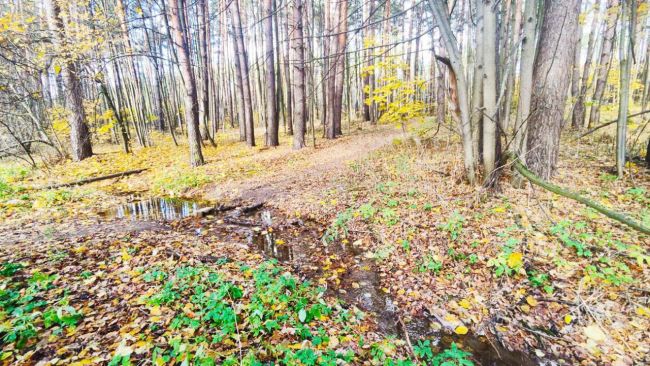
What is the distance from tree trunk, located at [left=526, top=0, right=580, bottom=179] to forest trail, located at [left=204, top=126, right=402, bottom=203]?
491cm

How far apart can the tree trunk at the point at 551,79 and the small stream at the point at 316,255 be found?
3.81 m

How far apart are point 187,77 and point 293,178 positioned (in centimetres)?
542

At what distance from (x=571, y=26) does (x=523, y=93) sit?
59.0 inches

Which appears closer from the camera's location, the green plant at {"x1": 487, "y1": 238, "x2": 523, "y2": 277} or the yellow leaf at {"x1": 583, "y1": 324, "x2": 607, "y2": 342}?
the yellow leaf at {"x1": 583, "y1": 324, "x2": 607, "y2": 342}

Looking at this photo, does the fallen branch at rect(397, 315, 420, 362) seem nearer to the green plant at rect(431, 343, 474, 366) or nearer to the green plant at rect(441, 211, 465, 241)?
the green plant at rect(431, 343, 474, 366)

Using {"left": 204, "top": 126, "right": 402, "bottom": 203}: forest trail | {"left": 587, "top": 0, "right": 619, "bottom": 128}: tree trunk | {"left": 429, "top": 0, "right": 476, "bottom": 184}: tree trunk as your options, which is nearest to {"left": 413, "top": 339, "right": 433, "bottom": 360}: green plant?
{"left": 429, "top": 0, "right": 476, "bottom": 184}: tree trunk

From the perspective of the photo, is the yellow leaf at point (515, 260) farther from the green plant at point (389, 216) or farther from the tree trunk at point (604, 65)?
the tree trunk at point (604, 65)

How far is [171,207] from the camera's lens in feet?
25.4

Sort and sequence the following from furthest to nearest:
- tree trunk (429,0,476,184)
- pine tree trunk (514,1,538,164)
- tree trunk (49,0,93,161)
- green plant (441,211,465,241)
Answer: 1. tree trunk (49,0,93,161)
2. tree trunk (429,0,476,184)
3. pine tree trunk (514,1,538,164)
4. green plant (441,211,465,241)

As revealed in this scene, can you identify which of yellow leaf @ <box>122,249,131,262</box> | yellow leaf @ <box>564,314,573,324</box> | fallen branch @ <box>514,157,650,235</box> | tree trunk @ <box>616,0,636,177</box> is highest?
tree trunk @ <box>616,0,636,177</box>

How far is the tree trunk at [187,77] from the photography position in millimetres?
9977

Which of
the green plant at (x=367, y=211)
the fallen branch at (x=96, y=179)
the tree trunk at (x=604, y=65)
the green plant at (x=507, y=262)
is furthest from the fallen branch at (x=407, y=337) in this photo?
the tree trunk at (x=604, y=65)

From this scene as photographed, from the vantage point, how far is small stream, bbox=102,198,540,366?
3295mm

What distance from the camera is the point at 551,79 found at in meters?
5.45
